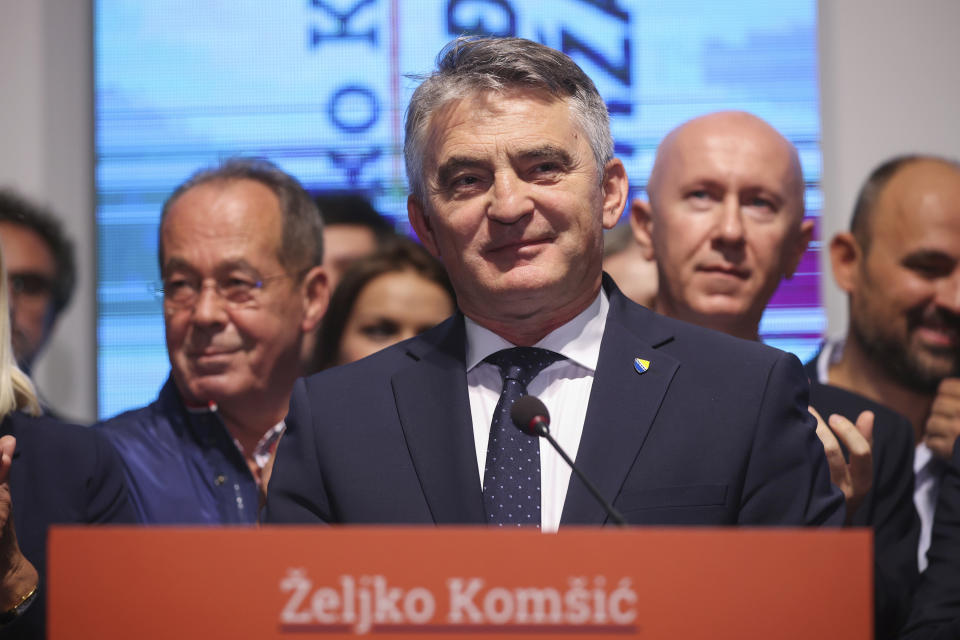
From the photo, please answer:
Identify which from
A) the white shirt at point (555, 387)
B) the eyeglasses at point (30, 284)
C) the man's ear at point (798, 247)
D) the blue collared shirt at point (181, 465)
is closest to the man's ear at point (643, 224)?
the man's ear at point (798, 247)

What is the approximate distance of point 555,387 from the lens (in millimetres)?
1962

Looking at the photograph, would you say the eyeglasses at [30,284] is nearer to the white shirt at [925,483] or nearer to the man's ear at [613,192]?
the man's ear at [613,192]

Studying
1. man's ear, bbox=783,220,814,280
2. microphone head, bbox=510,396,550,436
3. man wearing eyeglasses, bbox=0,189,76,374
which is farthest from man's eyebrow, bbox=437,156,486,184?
man wearing eyeglasses, bbox=0,189,76,374

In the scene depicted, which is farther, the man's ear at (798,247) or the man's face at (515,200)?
the man's ear at (798,247)

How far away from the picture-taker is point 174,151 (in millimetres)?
4527

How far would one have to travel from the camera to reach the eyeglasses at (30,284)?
151 inches

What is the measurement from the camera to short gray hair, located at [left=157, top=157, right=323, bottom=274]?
3.06m

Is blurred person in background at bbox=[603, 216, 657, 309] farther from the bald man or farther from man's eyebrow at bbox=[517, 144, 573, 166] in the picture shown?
man's eyebrow at bbox=[517, 144, 573, 166]

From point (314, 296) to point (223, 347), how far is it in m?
0.34

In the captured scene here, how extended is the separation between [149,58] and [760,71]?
2421 millimetres

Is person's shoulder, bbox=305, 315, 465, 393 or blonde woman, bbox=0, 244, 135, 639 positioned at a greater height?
person's shoulder, bbox=305, 315, 465, 393

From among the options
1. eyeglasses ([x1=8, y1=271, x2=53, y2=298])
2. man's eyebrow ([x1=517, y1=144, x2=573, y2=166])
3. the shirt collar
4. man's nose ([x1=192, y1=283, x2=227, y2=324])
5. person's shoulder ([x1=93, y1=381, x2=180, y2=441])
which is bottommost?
person's shoulder ([x1=93, y1=381, x2=180, y2=441])

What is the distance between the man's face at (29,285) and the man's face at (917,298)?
2.61m

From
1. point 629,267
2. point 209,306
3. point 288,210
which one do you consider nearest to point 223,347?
point 209,306
